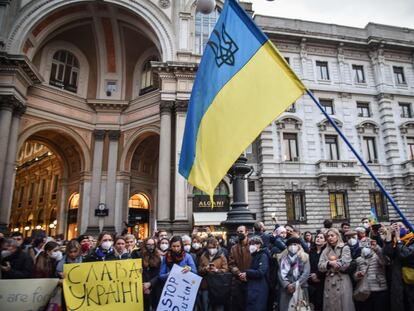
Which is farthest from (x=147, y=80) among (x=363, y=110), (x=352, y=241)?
(x=352, y=241)

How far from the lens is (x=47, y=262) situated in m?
5.69

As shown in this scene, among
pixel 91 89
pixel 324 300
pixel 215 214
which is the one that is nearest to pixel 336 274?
pixel 324 300

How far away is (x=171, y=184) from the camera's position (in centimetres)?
2034

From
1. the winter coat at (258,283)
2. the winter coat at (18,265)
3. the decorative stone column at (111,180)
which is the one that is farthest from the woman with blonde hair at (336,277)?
the decorative stone column at (111,180)

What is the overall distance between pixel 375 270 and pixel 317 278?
3.21 feet

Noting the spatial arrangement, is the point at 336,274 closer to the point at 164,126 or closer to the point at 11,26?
the point at 164,126

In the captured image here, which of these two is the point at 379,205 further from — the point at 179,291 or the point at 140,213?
the point at 179,291

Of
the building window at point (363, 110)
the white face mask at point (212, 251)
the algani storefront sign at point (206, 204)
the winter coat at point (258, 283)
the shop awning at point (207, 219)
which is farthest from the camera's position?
the building window at point (363, 110)

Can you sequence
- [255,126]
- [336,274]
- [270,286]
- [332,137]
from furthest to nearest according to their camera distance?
[332,137] < [270,286] < [336,274] < [255,126]

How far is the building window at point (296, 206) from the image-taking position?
2202 cm

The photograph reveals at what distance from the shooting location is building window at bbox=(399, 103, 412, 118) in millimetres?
25509

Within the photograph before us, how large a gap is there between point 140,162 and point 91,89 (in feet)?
22.7

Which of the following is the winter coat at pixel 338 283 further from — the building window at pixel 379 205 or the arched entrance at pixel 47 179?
the arched entrance at pixel 47 179

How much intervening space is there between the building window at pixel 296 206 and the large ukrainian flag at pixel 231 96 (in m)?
17.9
